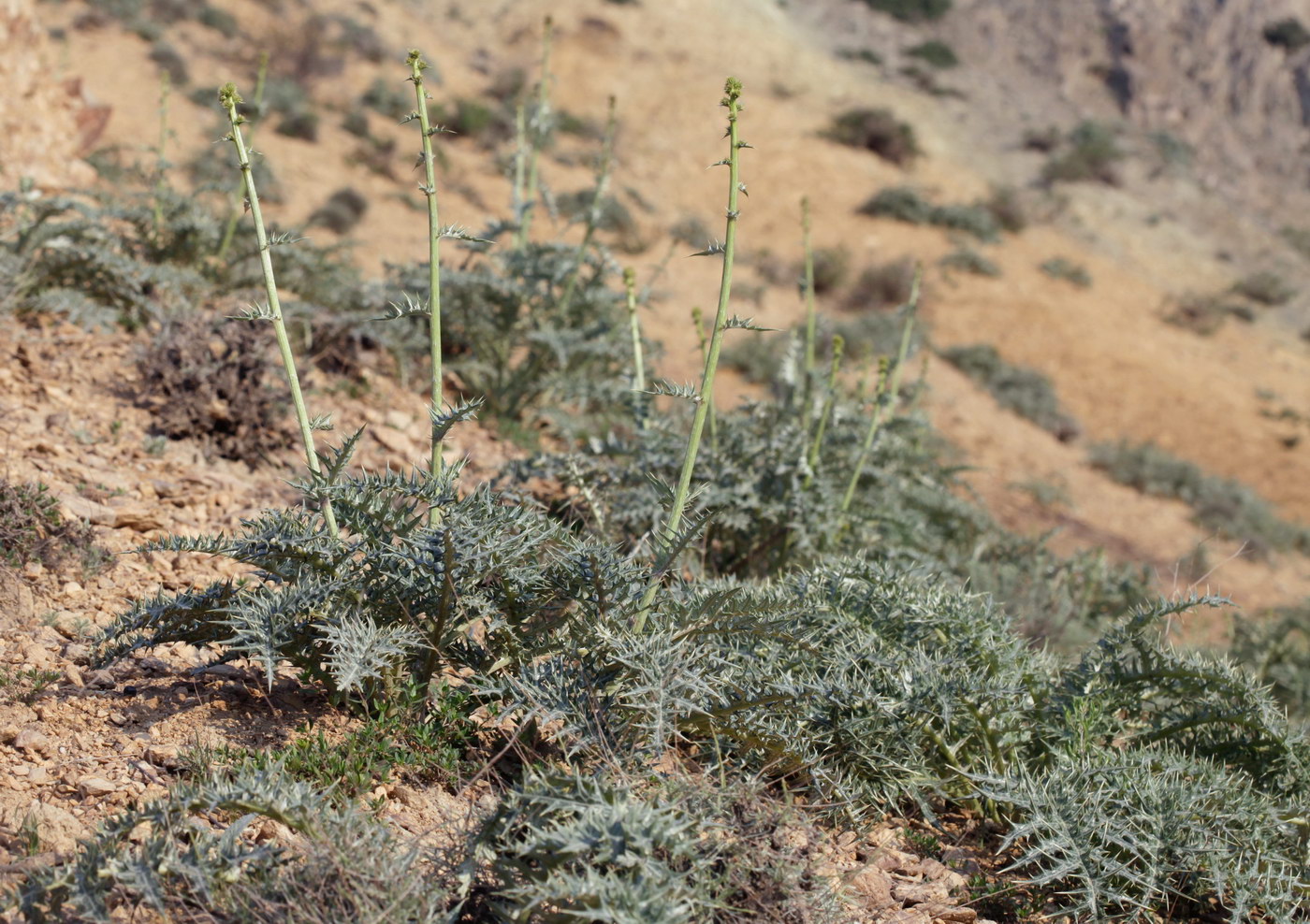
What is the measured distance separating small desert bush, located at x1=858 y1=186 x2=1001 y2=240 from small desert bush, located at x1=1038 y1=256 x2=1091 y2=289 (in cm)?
90

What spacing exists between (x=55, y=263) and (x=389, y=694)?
10.2 feet

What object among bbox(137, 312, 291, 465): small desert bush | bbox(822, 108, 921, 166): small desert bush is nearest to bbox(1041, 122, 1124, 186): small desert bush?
bbox(822, 108, 921, 166): small desert bush

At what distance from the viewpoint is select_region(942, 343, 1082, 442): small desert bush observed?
1002 cm

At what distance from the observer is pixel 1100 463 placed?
9539 mm

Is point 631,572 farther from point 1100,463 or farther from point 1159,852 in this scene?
point 1100,463

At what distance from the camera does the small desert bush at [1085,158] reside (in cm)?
1877

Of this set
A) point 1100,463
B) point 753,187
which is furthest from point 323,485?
point 753,187

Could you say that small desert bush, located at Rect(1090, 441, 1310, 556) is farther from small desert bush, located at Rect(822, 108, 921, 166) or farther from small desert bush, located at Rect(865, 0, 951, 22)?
small desert bush, located at Rect(865, 0, 951, 22)

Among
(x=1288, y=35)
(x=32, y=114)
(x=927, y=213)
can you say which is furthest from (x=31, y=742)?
(x=1288, y=35)

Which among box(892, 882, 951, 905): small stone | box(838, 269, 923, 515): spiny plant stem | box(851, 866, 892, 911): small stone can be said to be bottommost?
box(892, 882, 951, 905): small stone

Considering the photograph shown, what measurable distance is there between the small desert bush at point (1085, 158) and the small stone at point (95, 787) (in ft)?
64.2

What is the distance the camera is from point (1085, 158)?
1928 centimetres

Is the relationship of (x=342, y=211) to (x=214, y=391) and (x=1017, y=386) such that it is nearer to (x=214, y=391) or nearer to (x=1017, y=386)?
(x=214, y=391)

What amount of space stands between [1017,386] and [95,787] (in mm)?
9703
